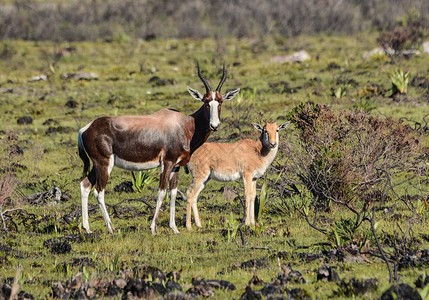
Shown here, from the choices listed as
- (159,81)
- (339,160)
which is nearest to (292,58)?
(159,81)

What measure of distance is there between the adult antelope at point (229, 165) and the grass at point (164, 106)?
66 centimetres

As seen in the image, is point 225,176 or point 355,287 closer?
point 355,287

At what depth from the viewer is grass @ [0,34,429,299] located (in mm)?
9609

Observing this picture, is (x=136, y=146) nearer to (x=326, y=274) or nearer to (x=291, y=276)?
(x=291, y=276)

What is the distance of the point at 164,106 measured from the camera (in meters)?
28.0

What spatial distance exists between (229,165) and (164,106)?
15.9m

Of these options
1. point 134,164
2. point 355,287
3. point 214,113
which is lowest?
point 134,164

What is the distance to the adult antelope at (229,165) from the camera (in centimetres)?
1252

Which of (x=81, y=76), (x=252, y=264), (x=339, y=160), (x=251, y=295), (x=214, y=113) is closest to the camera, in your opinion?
(x=251, y=295)

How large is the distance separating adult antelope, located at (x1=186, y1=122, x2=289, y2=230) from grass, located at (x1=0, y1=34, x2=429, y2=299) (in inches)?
26.0

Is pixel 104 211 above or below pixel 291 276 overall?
below

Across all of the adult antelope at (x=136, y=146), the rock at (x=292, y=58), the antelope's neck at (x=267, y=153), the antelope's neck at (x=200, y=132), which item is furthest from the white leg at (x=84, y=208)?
the rock at (x=292, y=58)

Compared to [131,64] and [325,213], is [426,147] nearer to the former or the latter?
[325,213]

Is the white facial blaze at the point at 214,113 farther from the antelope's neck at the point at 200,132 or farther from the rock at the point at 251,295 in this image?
the rock at the point at 251,295
